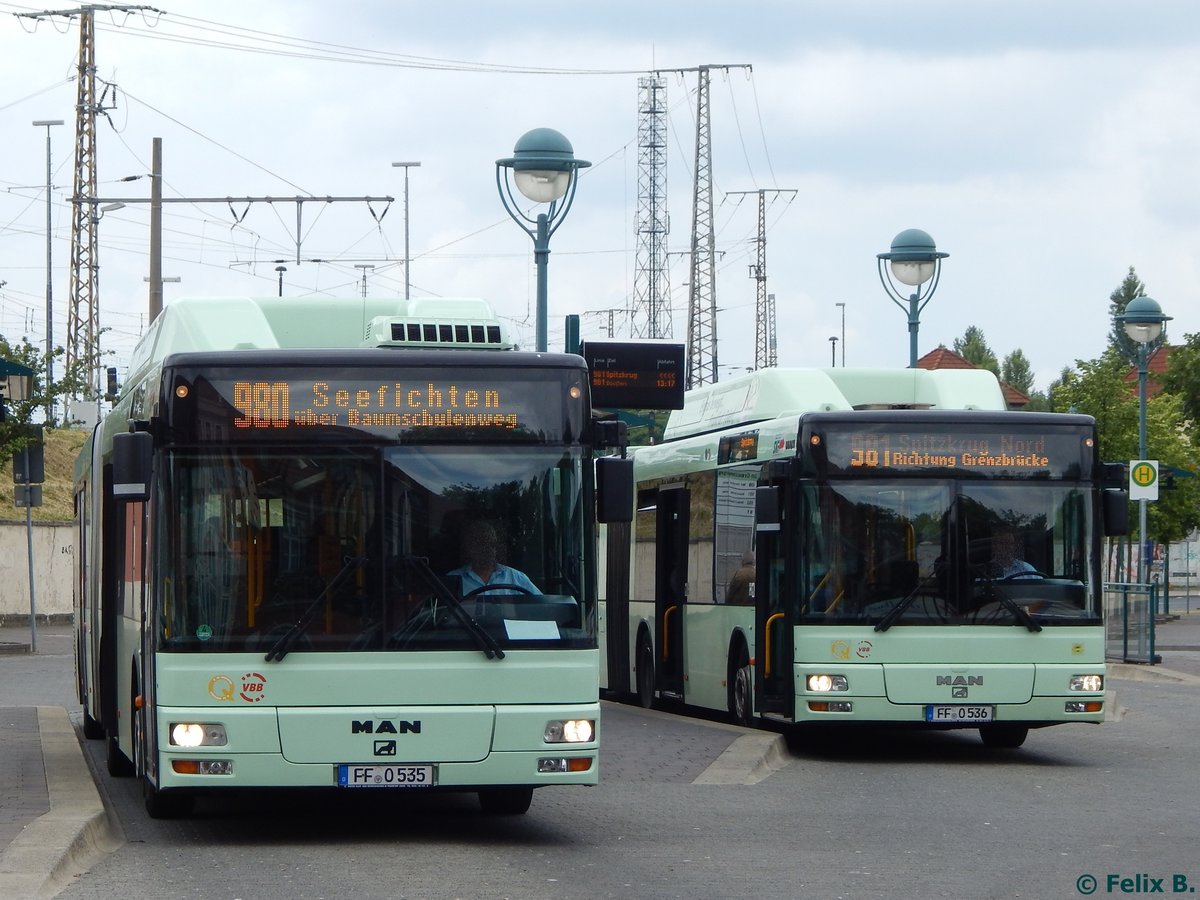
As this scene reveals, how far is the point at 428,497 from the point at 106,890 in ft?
9.13

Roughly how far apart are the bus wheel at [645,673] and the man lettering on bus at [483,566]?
450 inches

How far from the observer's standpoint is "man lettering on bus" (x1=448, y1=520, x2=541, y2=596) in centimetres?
1148

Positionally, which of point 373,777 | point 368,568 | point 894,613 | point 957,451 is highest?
point 957,451

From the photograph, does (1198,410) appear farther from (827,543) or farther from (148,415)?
(148,415)

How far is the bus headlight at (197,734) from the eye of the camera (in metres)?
11.3

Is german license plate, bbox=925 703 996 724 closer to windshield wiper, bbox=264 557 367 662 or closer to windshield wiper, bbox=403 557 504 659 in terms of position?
windshield wiper, bbox=403 557 504 659

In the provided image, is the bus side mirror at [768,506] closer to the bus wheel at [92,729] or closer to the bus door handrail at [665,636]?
the bus door handrail at [665,636]

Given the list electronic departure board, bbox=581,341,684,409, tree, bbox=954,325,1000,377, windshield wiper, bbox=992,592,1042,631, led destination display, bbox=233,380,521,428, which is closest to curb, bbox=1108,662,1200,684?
electronic departure board, bbox=581,341,684,409

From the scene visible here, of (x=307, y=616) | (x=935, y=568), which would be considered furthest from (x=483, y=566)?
(x=935, y=568)

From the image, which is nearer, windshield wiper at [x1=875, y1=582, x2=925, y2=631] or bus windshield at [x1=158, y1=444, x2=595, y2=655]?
bus windshield at [x1=158, y1=444, x2=595, y2=655]

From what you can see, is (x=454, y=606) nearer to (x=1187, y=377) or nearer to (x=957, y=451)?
(x=957, y=451)

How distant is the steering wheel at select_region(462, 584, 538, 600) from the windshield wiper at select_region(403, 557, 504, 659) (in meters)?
0.08

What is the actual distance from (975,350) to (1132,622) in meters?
126

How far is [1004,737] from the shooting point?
18797 mm
